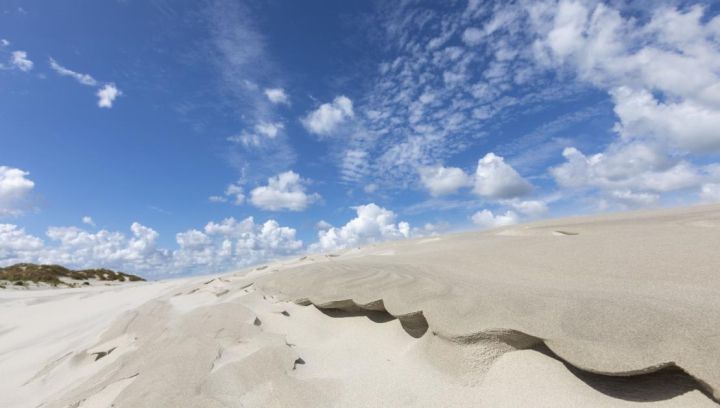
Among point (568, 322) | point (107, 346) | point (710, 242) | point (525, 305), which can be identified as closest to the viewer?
point (568, 322)

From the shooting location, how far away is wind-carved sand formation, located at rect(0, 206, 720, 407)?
5.17 ft

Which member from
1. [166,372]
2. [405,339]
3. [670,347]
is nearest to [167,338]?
[166,372]

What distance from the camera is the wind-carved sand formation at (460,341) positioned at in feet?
5.17

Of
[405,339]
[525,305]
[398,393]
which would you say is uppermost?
[525,305]

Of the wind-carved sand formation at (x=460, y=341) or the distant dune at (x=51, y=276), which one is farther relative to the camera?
the distant dune at (x=51, y=276)

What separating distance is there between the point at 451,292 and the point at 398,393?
892mm

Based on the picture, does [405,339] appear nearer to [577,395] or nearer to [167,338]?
[577,395]

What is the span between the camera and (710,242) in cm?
301

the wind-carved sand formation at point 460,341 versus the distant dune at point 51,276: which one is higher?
the distant dune at point 51,276

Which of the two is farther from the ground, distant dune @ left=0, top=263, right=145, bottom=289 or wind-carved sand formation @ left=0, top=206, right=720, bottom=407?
distant dune @ left=0, top=263, right=145, bottom=289

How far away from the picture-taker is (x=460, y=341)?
2014 millimetres

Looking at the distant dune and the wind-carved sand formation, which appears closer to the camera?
the wind-carved sand formation

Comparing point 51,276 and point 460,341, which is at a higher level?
point 51,276

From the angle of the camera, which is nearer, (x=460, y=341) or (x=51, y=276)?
(x=460, y=341)
